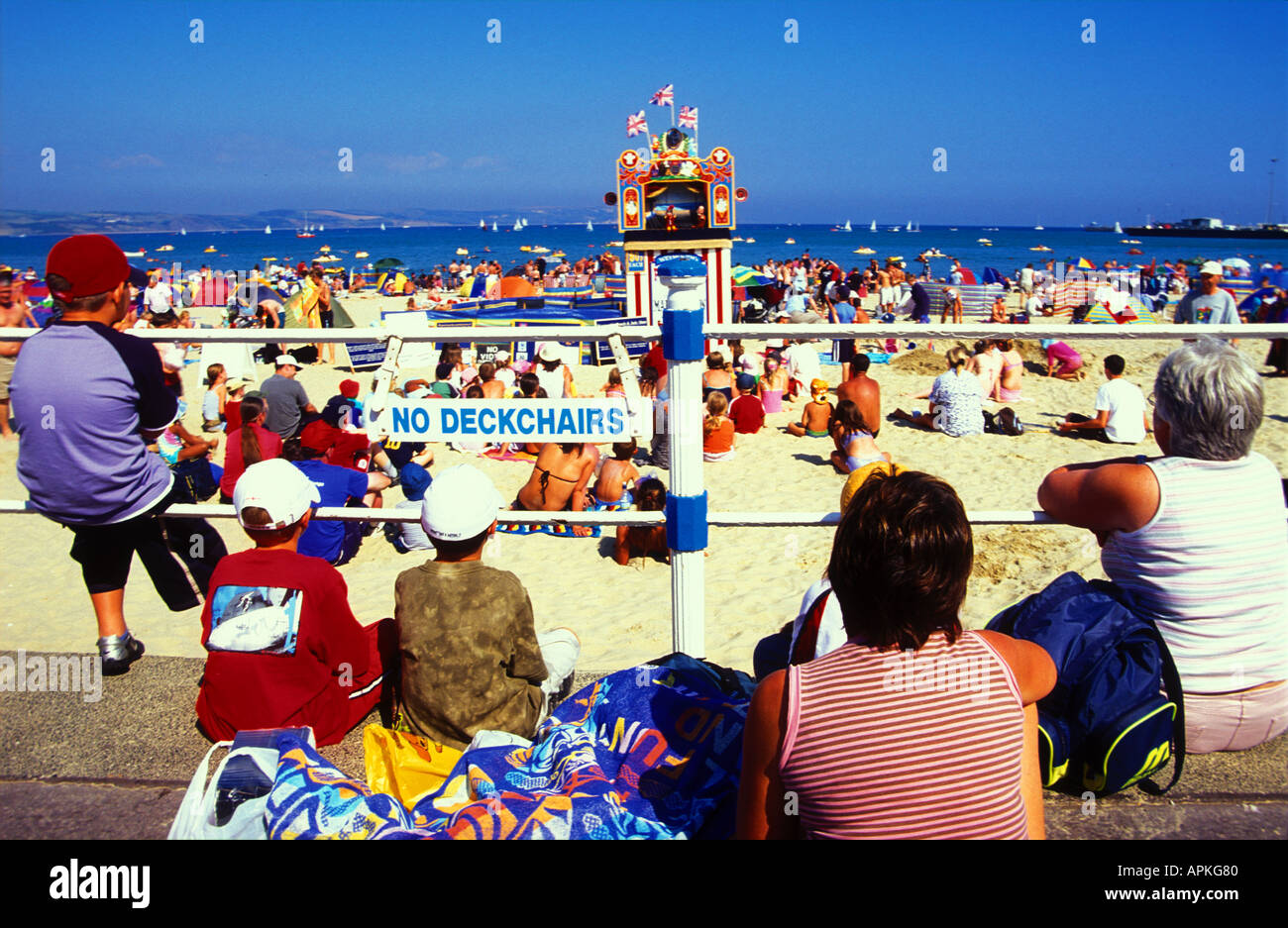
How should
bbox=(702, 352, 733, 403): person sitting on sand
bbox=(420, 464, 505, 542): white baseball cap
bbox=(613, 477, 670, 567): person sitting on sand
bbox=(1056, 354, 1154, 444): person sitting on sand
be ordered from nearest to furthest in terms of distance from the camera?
bbox=(420, 464, 505, 542): white baseball cap, bbox=(613, 477, 670, 567): person sitting on sand, bbox=(1056, 354, 1154, 444): person sitting on sand, bbox=(702, 352, 733, 403): person sitting on sand

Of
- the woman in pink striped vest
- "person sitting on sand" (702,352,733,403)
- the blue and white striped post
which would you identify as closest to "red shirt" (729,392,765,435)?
"person sitting on sand" (702,352,733,403)

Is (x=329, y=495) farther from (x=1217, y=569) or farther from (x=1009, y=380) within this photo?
(x=1009, y=380)

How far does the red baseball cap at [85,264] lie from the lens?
2.76 metres

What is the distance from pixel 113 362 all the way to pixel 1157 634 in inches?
121

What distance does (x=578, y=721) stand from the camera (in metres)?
2.35

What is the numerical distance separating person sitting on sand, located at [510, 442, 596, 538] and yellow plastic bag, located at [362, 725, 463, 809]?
4418mm

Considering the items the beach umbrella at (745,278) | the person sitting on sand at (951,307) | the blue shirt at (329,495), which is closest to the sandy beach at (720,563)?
the blue shirt at (329,495)

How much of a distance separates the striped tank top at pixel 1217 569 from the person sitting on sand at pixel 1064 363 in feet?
36.3

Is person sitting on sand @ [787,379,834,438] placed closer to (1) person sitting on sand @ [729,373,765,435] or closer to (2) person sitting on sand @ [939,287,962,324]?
(1) person sitting on sand @ [729,373,765,435]

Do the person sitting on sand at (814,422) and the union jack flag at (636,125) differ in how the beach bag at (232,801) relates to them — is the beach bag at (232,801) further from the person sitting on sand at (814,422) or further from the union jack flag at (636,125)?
the union jack flag at (636,125)

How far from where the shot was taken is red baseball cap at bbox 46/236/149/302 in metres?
2.76

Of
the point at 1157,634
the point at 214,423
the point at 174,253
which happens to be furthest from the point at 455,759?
the point at 174,253
